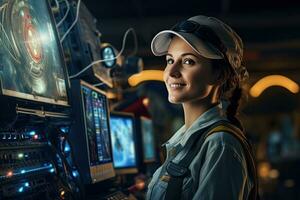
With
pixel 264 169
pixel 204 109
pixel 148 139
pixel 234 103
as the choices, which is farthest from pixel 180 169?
pixel 264 169

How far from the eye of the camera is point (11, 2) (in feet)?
5.39

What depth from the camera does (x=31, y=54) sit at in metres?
1.75

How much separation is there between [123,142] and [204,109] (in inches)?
60.8

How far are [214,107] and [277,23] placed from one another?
5722 mm

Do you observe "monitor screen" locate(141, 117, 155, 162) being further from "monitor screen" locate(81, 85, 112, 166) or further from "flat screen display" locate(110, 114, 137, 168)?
"monitor screen" locate(81, 85, 112, 166)

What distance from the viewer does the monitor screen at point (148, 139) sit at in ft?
12.8

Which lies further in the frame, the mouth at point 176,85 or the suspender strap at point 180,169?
the mouth at point 176,85

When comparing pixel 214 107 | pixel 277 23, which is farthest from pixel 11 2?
pixel 277 23

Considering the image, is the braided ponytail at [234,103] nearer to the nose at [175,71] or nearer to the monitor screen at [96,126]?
the nose at [175,71]

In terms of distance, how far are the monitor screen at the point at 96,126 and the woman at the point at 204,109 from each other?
0.45m

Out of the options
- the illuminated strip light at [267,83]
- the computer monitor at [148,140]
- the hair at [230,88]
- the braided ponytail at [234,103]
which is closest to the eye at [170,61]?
the hair at [230,88]

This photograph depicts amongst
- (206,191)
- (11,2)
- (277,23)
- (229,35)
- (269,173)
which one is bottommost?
(269,173)

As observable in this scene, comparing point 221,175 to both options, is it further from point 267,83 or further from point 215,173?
point 267,83

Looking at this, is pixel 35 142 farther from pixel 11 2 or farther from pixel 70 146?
pixel 11 2
